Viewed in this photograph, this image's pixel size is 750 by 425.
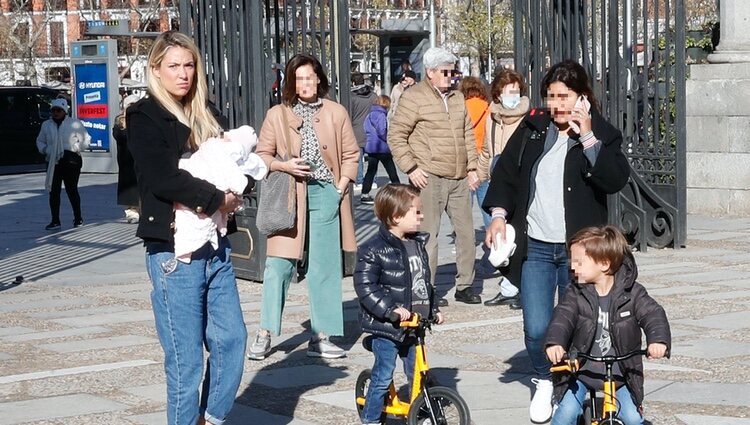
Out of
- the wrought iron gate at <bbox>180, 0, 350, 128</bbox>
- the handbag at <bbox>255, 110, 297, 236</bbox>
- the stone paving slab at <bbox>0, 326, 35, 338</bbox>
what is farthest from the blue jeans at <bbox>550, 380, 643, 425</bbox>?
the wrought iron gate at <bbox>180, 0, 350, 128</bbox>

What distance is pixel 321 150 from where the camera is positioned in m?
8.45

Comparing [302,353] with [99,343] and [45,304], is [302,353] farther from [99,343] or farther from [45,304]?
[45,304]

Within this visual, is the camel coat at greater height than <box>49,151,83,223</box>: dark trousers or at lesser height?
greater

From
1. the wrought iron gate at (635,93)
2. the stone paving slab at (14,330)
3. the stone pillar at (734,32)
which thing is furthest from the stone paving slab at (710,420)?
the stone pillar at (734,32)

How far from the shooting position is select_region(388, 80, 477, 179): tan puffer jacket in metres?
10.1

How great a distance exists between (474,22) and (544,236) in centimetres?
5767

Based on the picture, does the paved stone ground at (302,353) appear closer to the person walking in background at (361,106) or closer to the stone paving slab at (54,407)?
the stone paving slab at (54,407)

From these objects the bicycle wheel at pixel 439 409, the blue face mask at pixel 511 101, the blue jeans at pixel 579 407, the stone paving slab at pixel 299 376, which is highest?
the blue face mask at pixel 511 101

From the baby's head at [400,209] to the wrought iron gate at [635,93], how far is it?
6.68 meters

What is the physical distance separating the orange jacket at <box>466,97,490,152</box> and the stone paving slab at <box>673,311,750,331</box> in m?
2.81

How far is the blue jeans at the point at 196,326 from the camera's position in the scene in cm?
535

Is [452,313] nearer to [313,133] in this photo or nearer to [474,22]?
[313,133]

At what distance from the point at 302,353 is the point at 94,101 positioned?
21.5 m

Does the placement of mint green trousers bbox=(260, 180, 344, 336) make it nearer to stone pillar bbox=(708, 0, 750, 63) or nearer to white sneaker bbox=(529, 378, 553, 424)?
white sneaker bbox=(529, 378, 553, 424)
